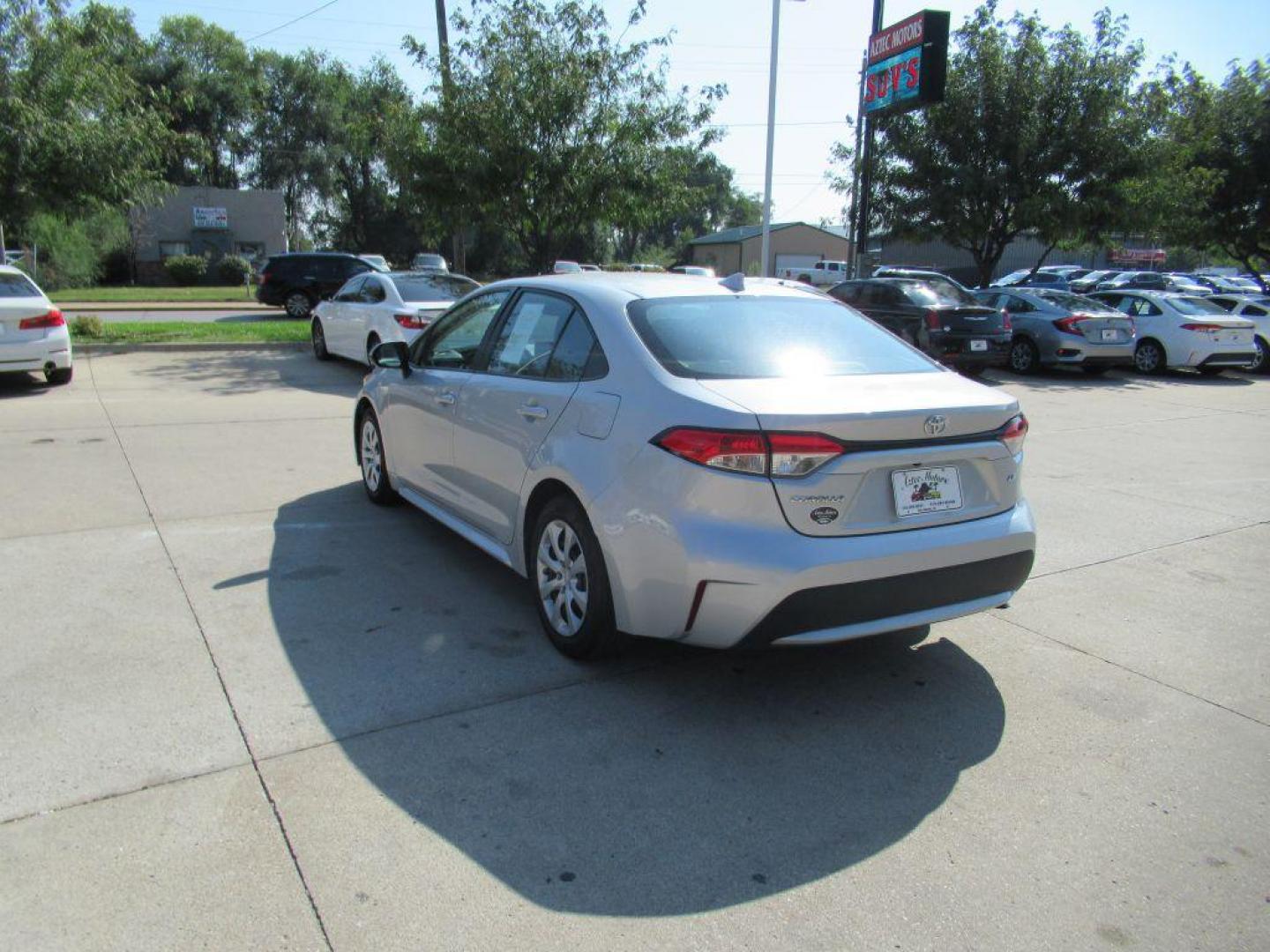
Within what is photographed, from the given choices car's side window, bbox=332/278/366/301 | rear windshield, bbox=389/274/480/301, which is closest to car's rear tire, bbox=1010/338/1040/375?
rear windshield, bbox=389/274/480/301

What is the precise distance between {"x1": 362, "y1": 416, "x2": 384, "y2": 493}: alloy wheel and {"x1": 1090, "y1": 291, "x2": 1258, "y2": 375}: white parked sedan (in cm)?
1475

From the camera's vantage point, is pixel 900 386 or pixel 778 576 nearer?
pixel 778 576

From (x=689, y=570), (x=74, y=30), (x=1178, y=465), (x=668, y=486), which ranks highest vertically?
(x=74, y=30)

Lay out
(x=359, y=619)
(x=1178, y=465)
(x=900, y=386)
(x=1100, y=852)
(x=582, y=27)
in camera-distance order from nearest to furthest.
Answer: (x=1100, y=852) < (x=900, y=386) < (x=359, y=619) < (x=1178, y=465) < (x=582, y=27)

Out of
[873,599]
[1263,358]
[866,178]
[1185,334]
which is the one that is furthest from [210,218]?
[873,599]

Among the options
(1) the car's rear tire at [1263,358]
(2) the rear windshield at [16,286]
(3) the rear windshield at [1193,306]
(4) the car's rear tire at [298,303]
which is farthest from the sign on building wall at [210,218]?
(1) the car's rear tire at [1263,358]

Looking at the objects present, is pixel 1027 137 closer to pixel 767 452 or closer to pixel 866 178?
pixel 866 178

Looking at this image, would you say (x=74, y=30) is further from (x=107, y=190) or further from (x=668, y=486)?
(x=668, y=486)

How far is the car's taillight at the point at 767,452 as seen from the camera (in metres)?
3.30

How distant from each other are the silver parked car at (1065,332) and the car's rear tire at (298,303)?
16.6m

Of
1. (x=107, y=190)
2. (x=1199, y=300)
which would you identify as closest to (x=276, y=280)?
(x=107, y=190)

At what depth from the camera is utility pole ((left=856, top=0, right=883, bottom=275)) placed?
20156 millimetres

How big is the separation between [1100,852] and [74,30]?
17835 mm

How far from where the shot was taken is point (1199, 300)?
17344 millimetres
